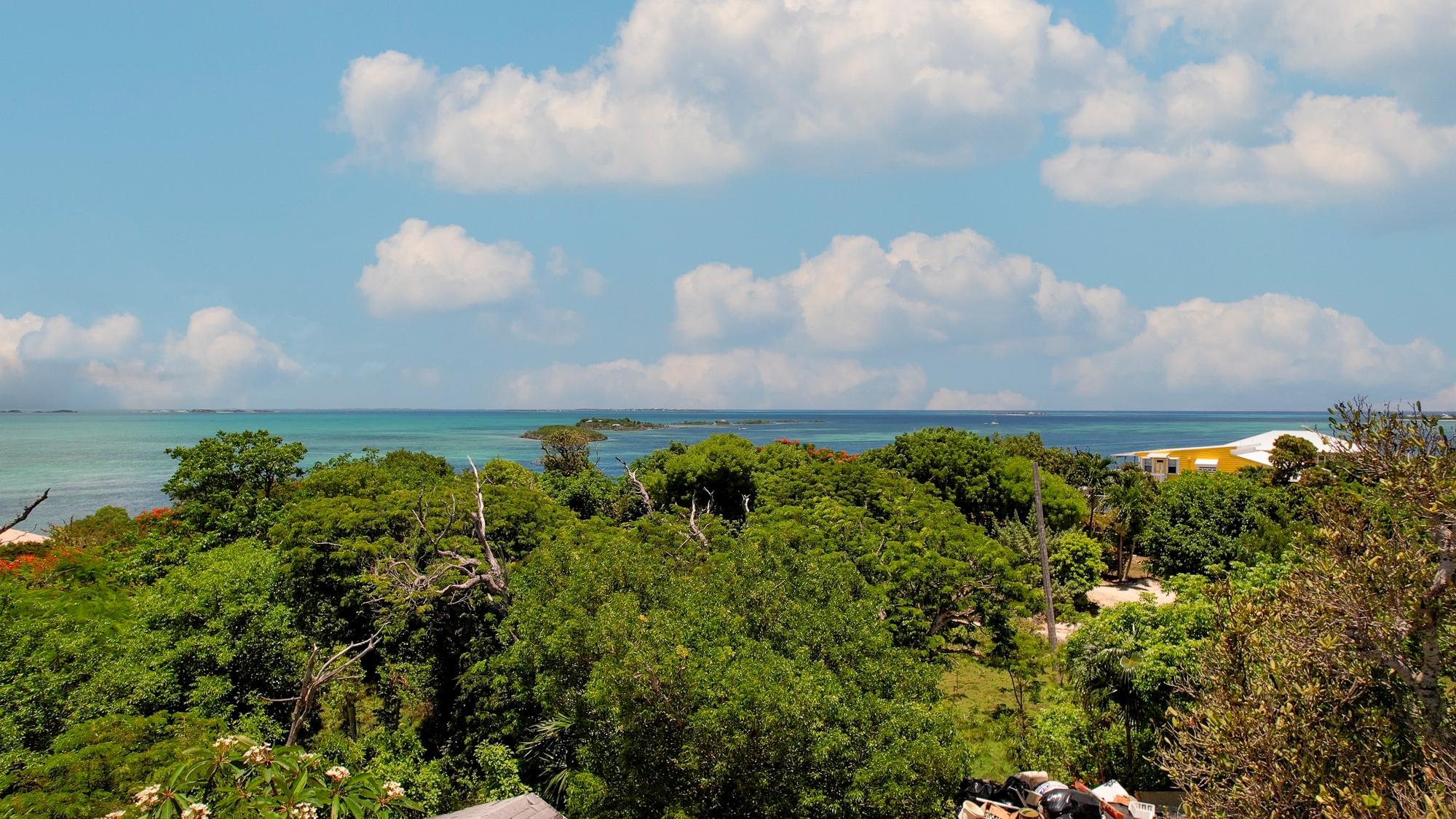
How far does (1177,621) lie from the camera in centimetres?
1242

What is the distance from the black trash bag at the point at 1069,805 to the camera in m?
10.8

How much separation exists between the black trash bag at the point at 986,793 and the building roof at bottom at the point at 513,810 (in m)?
5.91

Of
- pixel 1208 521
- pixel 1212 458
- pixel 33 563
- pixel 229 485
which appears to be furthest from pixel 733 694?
pixel 1212 458

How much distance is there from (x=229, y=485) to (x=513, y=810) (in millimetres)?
16802

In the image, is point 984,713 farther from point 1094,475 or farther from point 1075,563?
point 1094,475

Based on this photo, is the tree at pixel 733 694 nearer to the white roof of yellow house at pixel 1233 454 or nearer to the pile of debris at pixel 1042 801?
the pile of debris at pixel 1042 801

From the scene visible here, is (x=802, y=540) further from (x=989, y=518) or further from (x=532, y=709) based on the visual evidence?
(x=989, y=518)

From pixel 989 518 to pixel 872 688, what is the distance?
22.4 meters

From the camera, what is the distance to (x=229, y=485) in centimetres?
2203

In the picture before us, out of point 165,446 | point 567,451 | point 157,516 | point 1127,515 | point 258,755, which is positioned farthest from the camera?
point 165,446

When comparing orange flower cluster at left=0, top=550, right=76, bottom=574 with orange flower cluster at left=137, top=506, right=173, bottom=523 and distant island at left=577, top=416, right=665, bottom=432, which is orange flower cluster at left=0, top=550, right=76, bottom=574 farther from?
distant island at left=577, top=416, right=665, bottom=432

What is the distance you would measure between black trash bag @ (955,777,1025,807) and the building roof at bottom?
5.91 m

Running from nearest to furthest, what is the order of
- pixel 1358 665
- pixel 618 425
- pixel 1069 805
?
1. pixel 1358 665
2. pixel 1069 805
3. pixel 618 425

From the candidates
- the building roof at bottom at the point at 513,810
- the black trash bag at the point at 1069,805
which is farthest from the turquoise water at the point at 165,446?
the black trash bag at the point at 1069,805
